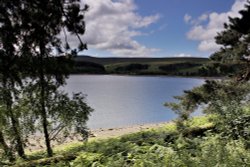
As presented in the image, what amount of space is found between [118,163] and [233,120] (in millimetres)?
4980

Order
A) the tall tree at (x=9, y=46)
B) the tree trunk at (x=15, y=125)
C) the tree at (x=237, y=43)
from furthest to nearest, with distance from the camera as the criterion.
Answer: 1. the tree at (x=237, y=43)
2. the tall tree at (x=9, y=46)
3. the tree trunk at (x=15, y=125)

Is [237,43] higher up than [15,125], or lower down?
higher up

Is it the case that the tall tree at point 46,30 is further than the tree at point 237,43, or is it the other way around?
the tree at point 237,43

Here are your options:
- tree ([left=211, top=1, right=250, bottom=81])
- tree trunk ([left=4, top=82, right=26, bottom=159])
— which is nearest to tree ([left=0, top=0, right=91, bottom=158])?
tree trunk ([left=4, top=82, right=26, bottom=159])

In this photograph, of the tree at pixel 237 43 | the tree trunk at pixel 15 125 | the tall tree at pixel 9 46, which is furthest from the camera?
the tree at pixel 237 43

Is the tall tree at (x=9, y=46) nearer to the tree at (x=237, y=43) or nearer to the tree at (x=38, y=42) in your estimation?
the tree at (x=38, y=42)

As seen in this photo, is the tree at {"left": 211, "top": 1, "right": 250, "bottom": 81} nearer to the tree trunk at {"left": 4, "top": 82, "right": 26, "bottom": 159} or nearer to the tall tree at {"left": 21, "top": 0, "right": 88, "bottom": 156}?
the tall tree at {"left": 21, "top": 0, "right": 88, "bottom": 156}

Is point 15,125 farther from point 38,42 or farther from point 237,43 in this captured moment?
point 237,43

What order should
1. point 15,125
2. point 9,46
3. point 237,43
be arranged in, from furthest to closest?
point 237,43, point 9,46, point 15,125

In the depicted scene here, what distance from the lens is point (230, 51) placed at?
89.2ft

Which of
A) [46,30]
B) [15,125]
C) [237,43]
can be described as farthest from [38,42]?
[237,43]

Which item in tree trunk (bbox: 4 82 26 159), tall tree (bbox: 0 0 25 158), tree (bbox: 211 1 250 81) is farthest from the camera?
tree (bbox: 211 1 250 81)

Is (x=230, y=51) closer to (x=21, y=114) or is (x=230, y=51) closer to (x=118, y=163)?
(x=21, y=114)

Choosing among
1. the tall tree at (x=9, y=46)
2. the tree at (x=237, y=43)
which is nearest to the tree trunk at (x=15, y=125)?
the tall tree at (x=9, y=46)
